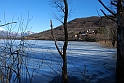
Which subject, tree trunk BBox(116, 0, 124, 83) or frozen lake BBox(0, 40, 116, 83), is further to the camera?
frozen lake BBox(0, 40, 116, 83)

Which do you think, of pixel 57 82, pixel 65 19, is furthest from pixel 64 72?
pixel 65 19

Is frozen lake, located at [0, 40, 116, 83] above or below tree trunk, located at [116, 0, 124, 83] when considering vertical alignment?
below

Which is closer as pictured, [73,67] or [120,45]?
[120,45]

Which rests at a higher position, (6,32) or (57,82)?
(6,32)

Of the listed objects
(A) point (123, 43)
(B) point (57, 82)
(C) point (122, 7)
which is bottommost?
(B) point (57, 82)

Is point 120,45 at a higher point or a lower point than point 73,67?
higher

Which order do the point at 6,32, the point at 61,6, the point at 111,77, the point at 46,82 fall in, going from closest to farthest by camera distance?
the point at 6,32
the point at 61,6
the point at 46,82
the point at 111,77

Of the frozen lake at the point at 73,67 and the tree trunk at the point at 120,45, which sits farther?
the frozen lake at the point at 73,67

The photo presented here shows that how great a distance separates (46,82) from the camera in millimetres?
13016

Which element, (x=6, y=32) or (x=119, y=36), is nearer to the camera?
(x=6, y=32)

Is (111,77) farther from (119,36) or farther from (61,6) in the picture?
(61,6)

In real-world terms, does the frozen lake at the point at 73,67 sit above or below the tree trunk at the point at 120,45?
below

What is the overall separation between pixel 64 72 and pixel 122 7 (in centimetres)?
506

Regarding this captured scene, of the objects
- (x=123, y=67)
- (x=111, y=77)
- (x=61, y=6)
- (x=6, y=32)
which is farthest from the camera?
(x=111, y=77)
